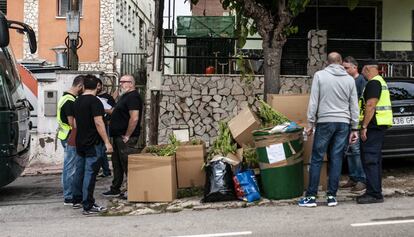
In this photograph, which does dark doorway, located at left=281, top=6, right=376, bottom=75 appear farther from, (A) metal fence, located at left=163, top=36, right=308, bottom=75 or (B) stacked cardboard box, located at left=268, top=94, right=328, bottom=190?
(B) stacked cardboard box, located at left=268, top=94, right=328, bottom=190

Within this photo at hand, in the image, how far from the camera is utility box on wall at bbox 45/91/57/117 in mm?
12055

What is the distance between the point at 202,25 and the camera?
1641cm

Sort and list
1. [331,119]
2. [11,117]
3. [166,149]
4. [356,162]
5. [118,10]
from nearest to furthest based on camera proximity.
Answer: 1. [331,119]
2. [166,149]
3. [356,162]
4. [11,117]
5. [118,10]

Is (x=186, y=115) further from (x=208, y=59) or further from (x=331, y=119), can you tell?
(x=331, y=119)

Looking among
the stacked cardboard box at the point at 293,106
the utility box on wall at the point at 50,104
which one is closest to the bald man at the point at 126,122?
the stacked cardboard box at the point at 293,106

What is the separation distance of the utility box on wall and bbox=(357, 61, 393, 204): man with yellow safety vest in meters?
7.52

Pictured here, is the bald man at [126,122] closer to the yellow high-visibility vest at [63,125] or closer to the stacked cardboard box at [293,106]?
the yellow high-visibility vest at [63,125]

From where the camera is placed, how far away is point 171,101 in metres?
12.5

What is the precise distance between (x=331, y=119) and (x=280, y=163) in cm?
84

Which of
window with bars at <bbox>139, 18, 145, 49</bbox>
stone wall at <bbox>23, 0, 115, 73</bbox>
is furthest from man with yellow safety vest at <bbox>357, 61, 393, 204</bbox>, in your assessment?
window with bars at <bbox>139, 18, 145, 49</bbox>

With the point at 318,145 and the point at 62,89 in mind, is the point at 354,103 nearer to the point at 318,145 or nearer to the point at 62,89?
the point at 318,145

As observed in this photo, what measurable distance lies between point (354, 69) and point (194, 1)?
9.65 feet

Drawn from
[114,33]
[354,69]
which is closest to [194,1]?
[354,69]

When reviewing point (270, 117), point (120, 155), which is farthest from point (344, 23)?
point (120, 155)
